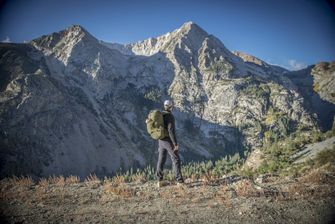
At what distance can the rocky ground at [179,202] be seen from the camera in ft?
30.4

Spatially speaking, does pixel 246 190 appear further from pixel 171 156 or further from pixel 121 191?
pixel 121 191

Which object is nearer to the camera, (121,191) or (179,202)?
(179,202)

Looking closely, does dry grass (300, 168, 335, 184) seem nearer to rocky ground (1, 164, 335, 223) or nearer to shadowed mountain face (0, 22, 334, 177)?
rocky ground (1, 164, 335, 223)

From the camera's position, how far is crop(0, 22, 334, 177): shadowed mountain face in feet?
341

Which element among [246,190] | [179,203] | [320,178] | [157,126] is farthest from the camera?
[157,126]

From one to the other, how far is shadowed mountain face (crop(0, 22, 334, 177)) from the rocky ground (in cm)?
8564

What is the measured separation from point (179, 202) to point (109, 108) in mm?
146965

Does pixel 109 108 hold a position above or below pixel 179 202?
above

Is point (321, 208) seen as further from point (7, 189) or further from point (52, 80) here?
point (52, 80)

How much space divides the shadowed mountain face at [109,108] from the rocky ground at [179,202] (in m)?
85.6

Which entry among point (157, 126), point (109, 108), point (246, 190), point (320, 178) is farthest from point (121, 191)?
point (109, 108)

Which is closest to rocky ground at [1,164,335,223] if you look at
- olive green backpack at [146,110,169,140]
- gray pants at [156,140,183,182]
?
gray pants at [156,140,183,182]

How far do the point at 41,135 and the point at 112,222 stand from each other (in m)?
105

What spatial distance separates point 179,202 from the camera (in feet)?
35.0
